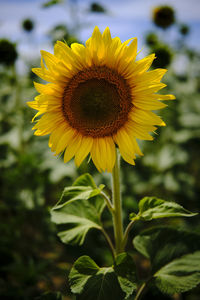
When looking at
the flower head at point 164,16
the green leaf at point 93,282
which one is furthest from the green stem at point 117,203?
the flower head at point 164,16

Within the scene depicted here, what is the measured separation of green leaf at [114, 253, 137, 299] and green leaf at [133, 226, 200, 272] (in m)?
0.29

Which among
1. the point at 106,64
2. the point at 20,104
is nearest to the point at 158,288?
the point at 106,64

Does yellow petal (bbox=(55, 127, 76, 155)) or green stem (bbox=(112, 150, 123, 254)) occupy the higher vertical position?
yellow petal (bbox=(55, 127, 76, 155))

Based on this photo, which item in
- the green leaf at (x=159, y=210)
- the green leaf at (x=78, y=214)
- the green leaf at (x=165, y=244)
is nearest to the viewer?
the green leaf at (x=159, y=210)

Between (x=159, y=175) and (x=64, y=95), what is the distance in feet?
7.05

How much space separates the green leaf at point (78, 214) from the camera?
1.20 meters

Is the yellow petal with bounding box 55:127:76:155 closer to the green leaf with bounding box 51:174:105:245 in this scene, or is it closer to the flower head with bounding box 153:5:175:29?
the green leaf with bounding box 51:174:105:245

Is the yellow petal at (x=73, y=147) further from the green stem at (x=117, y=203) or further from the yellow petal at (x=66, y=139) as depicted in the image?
the green stem at (x=117, y=203)

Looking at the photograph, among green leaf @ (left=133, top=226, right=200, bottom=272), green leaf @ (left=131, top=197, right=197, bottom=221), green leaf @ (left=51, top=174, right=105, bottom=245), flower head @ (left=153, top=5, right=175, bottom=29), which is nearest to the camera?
green leaf @ (left=131, top=197, right=197, bottom=221)

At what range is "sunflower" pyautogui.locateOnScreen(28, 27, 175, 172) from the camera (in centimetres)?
111

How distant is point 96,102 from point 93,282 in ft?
2.71

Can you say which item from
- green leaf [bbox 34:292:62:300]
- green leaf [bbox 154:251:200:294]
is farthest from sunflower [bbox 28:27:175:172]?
green leaf [bbox 34:292:62:300]

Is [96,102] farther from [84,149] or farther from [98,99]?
[84,149]

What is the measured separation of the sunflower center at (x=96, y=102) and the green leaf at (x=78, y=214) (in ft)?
0.85
